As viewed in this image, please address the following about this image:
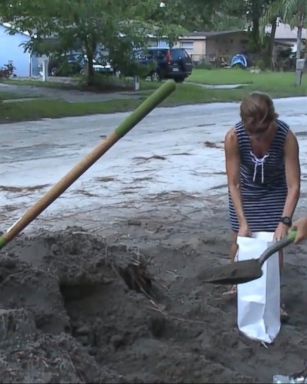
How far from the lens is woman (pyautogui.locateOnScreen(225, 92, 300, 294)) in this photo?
504 cm

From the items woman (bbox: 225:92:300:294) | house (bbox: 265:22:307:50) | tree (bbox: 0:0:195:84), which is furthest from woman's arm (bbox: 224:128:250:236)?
house (bbox: 265:22:307:50)

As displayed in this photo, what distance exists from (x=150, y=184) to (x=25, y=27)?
16.8 m

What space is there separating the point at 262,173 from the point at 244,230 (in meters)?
0.40

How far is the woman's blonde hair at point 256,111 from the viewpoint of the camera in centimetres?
487

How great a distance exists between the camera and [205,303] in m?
5.29

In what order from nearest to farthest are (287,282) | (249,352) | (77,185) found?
1. (249,352)
2. (287,282)
3. (77,185)

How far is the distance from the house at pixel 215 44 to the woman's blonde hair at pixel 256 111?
209 feet

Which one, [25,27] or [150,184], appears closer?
[150,184]

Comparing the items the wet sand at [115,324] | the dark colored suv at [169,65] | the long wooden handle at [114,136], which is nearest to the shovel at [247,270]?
the wet sand at [115,324]

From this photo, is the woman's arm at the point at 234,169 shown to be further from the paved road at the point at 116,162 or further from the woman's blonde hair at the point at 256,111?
the paved road at the point at 116,162

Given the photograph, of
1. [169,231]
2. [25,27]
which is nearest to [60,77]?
[25,27]

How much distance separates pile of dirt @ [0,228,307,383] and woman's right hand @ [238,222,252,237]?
0.48 m

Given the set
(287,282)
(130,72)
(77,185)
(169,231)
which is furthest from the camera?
(130,72)

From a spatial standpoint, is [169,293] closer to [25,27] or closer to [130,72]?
[25,27]
